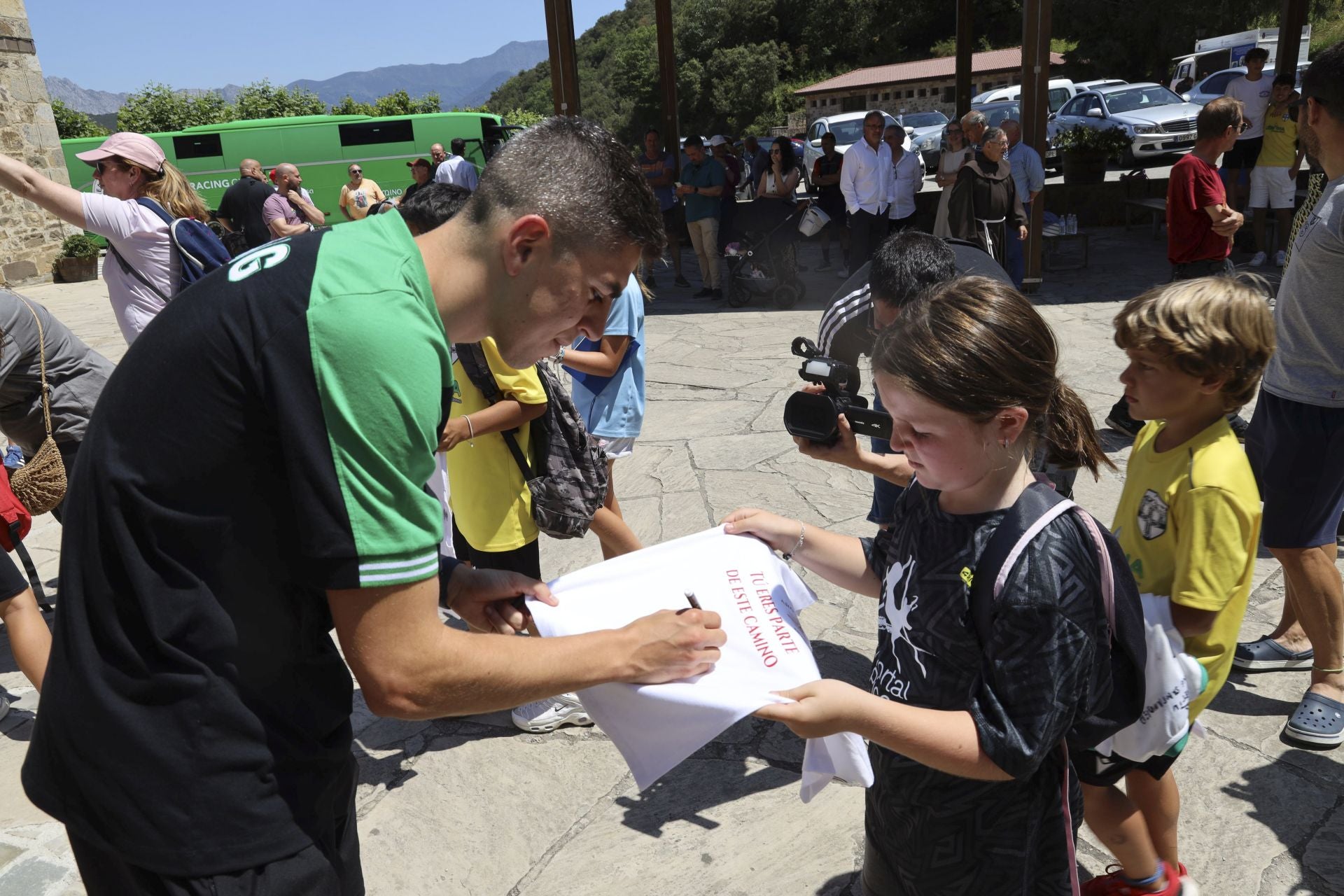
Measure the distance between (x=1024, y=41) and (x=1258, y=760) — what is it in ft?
26.3

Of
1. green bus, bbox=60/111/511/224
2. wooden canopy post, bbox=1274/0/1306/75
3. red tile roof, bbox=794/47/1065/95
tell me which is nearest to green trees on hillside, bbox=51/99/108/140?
green bus, bbox=60/111/511/224

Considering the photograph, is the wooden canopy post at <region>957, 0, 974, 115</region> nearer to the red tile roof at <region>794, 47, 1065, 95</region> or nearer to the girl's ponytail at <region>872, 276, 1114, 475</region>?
the girl's ponytail at <region>872, 276, 1114, 475</region>

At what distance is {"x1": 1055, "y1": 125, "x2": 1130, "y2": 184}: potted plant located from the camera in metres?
13.4

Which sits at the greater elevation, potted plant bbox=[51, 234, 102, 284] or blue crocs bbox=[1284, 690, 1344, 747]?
potted plant bbox=[51, 234, 102, 284]

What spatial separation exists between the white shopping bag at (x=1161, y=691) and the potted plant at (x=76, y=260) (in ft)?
58.0

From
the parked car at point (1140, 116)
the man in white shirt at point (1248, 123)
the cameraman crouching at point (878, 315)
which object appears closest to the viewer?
the cameraman crouching at point (878, 315)

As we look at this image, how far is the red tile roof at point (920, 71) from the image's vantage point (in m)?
34.1

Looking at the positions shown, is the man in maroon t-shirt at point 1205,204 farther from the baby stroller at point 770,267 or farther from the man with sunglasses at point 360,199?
the man with sunglasses at point 360,199

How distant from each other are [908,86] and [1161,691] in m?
39.4

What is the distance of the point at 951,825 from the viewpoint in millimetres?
1639

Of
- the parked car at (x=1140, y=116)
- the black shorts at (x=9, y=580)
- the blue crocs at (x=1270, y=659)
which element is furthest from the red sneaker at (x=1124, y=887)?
the parked car at (x=1140, y=116)

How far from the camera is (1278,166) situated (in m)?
9.62

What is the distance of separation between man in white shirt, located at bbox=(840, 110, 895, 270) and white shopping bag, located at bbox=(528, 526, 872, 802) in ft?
30.3

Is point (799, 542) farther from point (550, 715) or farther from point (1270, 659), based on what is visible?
point (1270, 659)
